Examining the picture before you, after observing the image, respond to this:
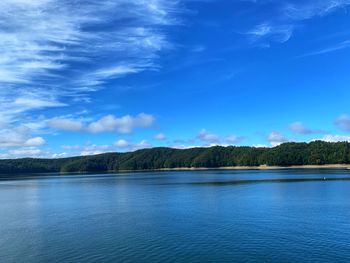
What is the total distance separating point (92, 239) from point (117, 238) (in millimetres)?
2246

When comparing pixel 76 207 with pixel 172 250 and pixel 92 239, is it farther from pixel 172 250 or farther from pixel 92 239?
pixel 172 250

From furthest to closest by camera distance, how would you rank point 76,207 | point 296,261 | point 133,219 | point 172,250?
1. point 76,207
2. point 133,219
3. point 172,250
4. point 296,261

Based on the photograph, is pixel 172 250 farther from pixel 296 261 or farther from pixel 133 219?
pixel 133 219

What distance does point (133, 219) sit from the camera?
164ft

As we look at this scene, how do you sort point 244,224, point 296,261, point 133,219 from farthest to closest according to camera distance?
point 133,219
point 244,224
point 296,261

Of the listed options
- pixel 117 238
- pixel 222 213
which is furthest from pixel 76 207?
pixel 117 238

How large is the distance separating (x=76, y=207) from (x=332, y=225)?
38.2 meters

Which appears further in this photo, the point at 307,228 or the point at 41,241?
the point at 307,228

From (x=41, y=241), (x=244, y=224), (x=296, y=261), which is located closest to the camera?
(x=296, y=261)

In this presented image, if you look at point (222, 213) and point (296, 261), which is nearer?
point (296, 261)

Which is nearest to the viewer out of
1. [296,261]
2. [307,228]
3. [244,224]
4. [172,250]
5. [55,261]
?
[296,261]

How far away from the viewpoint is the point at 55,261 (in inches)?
1209

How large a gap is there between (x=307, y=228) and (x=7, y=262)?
26847 mm

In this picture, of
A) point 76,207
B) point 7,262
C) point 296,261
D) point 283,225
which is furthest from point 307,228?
point 76,207
